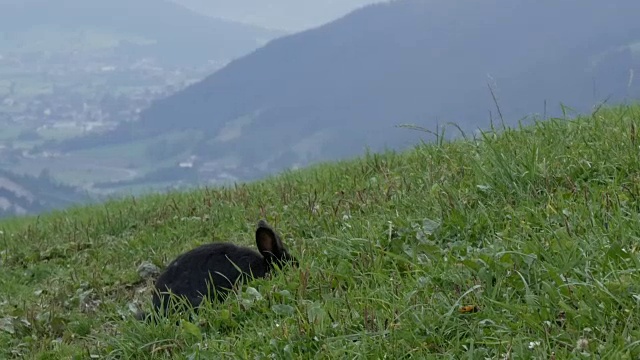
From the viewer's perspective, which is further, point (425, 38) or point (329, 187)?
point (425, 38)

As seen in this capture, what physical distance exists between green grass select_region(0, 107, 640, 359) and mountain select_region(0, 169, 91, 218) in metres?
83.7

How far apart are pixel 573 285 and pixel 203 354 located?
1974 mm

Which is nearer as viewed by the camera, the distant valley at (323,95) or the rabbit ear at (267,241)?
the rabbit ear at (267,241)

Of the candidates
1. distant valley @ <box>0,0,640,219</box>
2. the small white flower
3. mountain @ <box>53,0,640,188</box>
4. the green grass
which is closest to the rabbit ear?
the green grass

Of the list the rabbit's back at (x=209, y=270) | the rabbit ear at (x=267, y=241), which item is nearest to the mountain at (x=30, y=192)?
the rabbit's back at (x=209, y=270)

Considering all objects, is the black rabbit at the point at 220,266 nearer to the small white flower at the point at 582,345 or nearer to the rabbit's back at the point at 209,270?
the rabbit's back at the point at 209,270

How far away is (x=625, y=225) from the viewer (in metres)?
4.57

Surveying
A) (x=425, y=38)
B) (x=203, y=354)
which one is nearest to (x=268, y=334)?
(x=203, y=354)

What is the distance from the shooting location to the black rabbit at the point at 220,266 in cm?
571

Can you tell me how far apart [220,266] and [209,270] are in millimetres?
89

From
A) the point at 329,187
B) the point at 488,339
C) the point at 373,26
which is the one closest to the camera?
the point at 488,339

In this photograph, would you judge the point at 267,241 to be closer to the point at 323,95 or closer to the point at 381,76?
the point at 381,76

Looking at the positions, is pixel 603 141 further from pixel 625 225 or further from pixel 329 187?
pixel 329 187

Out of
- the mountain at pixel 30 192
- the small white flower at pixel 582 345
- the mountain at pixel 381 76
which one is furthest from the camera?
the mountain at pixel 381 76
